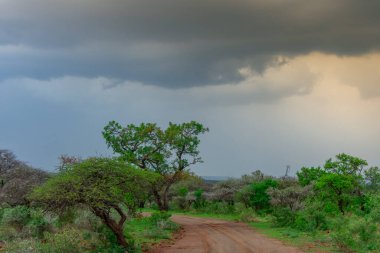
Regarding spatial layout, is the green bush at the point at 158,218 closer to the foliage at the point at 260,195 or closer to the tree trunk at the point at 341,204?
the tree trunk at the point at 341,204

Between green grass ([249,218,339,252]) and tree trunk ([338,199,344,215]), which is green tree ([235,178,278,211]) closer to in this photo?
tree trunk ([338,199,344,215])

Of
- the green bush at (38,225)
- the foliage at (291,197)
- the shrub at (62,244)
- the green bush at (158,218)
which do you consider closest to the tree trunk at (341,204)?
the foliage at (291,197)

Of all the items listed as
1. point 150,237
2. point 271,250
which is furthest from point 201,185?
point 271,250

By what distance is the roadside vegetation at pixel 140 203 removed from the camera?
22.4m

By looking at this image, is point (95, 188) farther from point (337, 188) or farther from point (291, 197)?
point (291, 197)

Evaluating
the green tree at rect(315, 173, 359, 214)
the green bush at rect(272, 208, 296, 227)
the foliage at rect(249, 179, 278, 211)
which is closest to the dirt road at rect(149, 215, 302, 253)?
the green bush at rect(272, 208, 296, 227)

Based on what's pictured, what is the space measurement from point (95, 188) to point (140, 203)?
5.13 m

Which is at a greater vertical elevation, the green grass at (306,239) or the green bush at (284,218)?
the green bush at (284,218)

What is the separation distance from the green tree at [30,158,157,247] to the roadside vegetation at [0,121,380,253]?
0.16 feet

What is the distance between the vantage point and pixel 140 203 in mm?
26516

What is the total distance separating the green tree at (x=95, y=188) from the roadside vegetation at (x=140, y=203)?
48 mm

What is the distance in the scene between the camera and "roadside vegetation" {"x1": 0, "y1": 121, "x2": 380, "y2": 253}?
73.6 feet

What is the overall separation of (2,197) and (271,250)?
718 inches

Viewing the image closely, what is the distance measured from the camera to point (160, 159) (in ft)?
155
